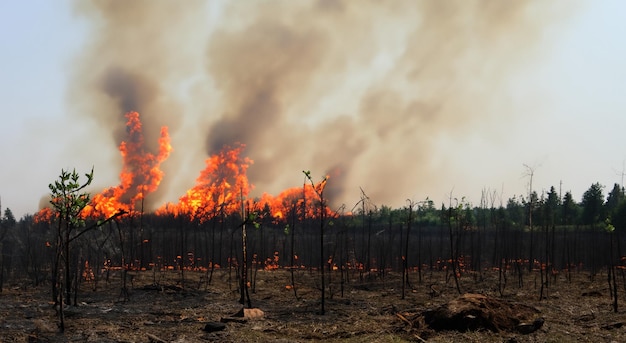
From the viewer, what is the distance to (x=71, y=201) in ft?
41.3

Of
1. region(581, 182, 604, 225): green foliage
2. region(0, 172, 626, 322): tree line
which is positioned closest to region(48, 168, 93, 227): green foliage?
region(0, 172, 626, 322): tree line

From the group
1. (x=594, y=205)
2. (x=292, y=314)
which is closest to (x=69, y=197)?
(x=292, y=314)

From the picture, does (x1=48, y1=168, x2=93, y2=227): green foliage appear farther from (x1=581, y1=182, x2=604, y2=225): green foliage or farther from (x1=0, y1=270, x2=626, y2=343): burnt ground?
(x1=581, y1=182, x2=604, y2=225): green foliage

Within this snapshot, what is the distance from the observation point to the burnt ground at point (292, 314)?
512 inches

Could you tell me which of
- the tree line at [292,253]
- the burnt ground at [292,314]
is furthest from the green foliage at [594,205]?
the burnt ground at [292,314]

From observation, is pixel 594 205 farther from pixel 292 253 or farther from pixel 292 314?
pixel 292 314

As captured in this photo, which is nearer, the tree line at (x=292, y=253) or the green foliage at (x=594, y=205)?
the tree line at (x=292, y=253)

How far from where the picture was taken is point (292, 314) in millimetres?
16984

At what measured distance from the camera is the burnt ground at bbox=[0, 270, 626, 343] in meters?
13.0

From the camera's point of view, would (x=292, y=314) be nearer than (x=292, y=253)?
Yes

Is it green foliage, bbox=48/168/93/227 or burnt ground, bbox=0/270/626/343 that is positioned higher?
green foliage, bbox=48/168/93/227

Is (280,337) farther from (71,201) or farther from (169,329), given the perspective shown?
(71,201)

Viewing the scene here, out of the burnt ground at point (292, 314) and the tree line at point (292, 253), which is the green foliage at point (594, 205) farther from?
the burnt ground at point (292, 314)

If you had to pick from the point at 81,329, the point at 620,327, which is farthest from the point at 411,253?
the point at 81,329
